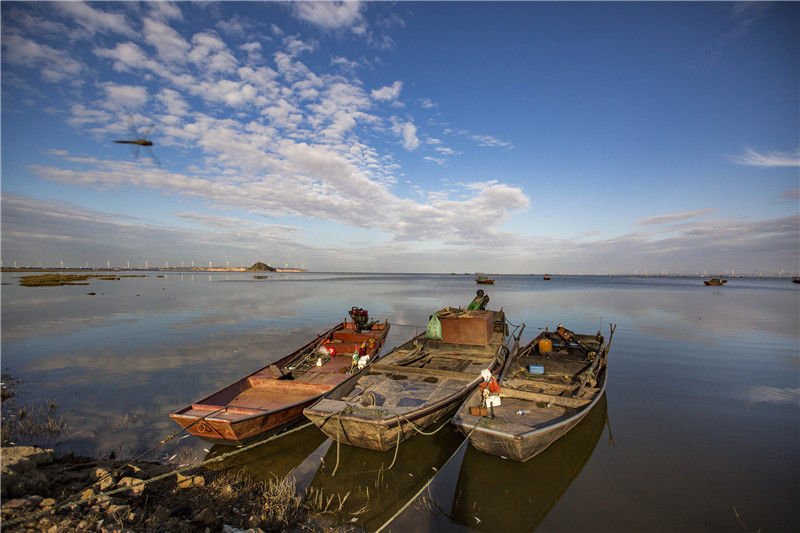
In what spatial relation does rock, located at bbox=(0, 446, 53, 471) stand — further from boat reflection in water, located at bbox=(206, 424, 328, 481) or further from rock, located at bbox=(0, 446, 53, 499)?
boat reflection in water, located at bbox=(206, 424, 328, 481)

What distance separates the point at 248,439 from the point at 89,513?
3414mm

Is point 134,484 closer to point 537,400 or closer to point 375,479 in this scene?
point 375,479

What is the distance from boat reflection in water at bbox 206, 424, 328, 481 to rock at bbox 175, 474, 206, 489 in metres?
1.27

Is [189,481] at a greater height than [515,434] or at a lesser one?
lesser

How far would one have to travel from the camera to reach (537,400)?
971 centimetres

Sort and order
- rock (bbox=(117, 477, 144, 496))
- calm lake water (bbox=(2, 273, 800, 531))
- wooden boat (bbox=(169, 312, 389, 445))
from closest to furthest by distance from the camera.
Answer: rock (bbox=(117, 477, 144, 496)) → calm lake water (bbox=(2, 273, 800, 531)) → wooden boat (bbox=(169, 312, 389, 445))

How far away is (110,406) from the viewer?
37.0 feet

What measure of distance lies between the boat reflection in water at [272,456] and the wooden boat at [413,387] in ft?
A: 4.89

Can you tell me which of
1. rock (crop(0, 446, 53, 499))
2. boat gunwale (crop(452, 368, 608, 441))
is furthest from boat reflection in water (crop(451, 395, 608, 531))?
rock (crop(0, 446, 53, 499))

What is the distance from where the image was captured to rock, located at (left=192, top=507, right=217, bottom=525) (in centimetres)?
558

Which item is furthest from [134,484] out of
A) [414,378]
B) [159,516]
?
[414,378]

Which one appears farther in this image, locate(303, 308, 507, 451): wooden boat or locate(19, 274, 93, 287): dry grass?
locate(19, 274, 93, 287): dry grass

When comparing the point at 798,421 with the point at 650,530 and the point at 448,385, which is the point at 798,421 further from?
the point at 448,385

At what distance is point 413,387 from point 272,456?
448 centimetres
